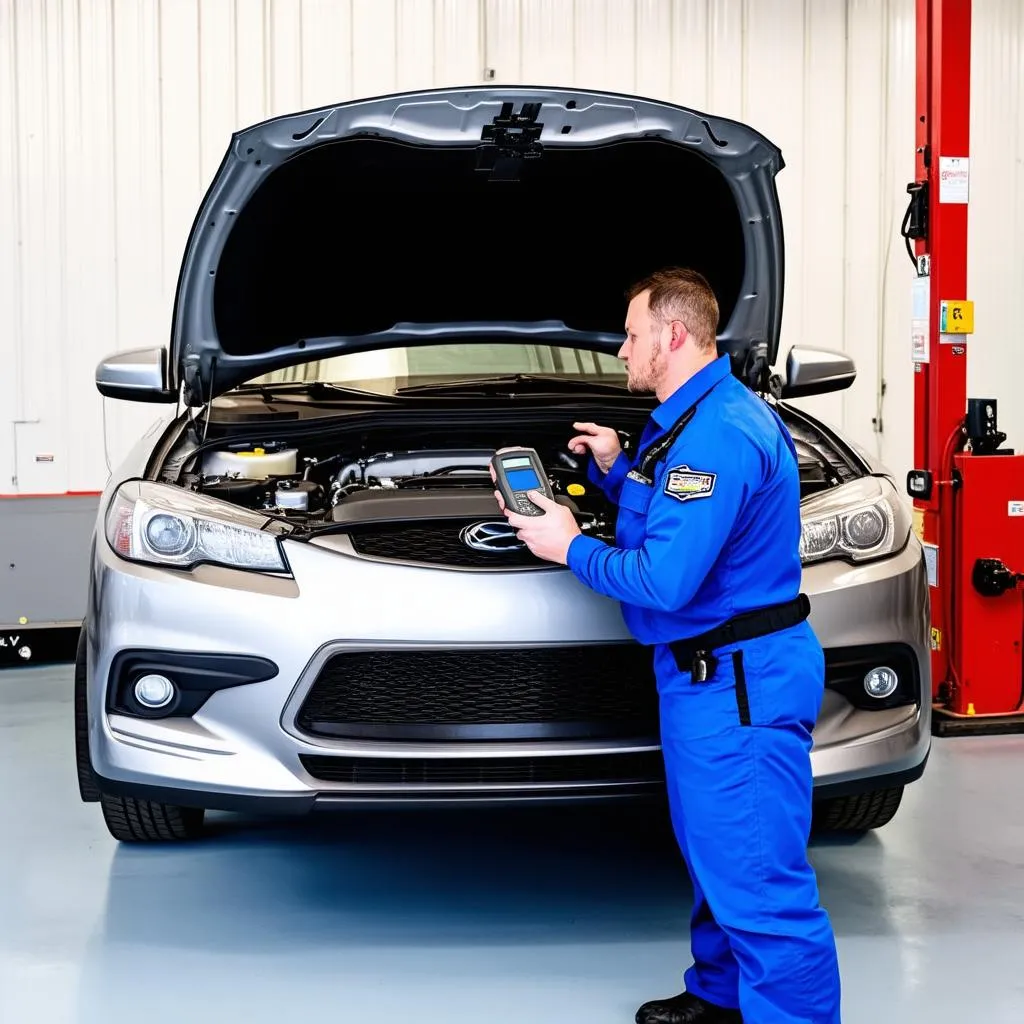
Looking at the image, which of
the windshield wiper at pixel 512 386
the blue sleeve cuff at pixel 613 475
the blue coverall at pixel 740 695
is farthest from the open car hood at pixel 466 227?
the blue coverall at pixel 740 695

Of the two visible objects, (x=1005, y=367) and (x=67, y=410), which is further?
(x=1005, y=367)

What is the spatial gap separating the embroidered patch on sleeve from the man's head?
237 mm

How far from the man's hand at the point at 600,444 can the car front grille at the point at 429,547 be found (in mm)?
251

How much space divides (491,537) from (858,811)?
1.33 metres

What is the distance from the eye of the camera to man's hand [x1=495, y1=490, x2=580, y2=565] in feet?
7.72

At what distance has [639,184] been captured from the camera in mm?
3291

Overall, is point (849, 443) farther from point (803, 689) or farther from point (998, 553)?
point (998, 553)

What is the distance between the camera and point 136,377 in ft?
10.7

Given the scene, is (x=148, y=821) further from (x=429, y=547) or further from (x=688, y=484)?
(x=688, y=484)

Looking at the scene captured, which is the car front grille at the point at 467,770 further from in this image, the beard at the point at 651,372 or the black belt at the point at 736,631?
the beard at the point at 651,372

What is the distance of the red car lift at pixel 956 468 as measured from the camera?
4742 millimetres

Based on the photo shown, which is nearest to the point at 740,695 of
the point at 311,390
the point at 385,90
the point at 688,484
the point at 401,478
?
the point at 688,484

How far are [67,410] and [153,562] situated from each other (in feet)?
15.8

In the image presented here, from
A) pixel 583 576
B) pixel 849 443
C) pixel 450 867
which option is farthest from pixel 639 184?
pixel 450 867
